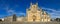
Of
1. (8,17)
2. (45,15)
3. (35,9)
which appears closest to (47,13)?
(45,15)

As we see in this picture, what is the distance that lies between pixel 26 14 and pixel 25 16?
0.53m

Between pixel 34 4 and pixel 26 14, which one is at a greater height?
pixel 34 4

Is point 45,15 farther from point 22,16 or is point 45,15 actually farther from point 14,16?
point 14,16

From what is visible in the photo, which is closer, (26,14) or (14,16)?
(14,16)

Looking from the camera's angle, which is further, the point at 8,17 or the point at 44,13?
the point at 44,13

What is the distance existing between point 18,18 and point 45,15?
5782 millimetres

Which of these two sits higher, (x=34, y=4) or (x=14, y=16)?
(x=34, y=4)

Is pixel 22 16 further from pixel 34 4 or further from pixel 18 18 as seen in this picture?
pixel 34 4

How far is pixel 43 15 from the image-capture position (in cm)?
2858

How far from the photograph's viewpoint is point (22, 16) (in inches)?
1093

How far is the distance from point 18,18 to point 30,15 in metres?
2.61

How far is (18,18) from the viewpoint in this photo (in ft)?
92.2

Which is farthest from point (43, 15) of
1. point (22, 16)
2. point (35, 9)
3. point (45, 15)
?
point (22, 16)

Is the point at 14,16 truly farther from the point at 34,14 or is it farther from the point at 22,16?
the point at 34,14
